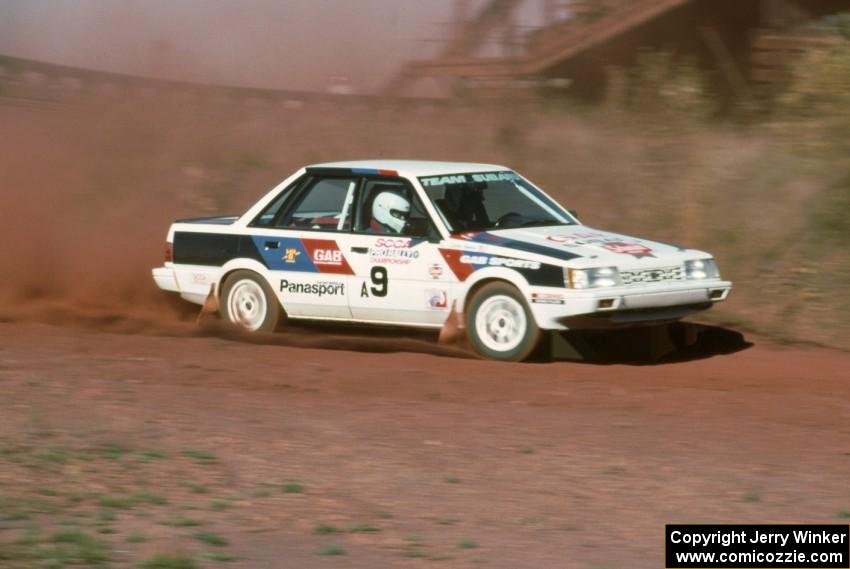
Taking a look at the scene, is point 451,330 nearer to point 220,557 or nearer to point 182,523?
point 182,523

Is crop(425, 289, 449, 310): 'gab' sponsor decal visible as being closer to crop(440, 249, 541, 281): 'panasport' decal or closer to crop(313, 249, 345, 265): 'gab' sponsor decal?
crop(440, 249, 541, 281): 'panasport' decal

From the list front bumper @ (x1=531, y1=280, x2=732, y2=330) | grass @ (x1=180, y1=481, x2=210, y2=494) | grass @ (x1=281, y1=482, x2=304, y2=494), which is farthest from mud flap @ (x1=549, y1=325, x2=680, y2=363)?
grass @ (x1=180, y1=481, x2=210, y2=494)

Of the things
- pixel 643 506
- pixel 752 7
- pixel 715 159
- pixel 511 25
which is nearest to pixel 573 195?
pixel 715 159

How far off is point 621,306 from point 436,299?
149cm

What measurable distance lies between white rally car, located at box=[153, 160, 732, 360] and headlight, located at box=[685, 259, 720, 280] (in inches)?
0.5

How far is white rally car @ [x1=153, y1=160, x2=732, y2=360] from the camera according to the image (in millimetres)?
9867

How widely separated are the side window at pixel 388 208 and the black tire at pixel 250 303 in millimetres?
1040

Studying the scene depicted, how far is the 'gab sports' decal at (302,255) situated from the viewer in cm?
1087

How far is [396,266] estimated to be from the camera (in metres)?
10.6

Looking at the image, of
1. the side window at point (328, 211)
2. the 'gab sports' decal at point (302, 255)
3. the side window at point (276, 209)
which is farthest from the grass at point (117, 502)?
the side window at point (276, 209)

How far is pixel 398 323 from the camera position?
10.7 metres

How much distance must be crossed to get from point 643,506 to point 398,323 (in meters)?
4.53

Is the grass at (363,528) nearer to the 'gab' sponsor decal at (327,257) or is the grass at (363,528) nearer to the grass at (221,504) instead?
the grass at (221,504)

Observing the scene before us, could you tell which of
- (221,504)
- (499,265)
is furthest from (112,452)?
(499,265)
